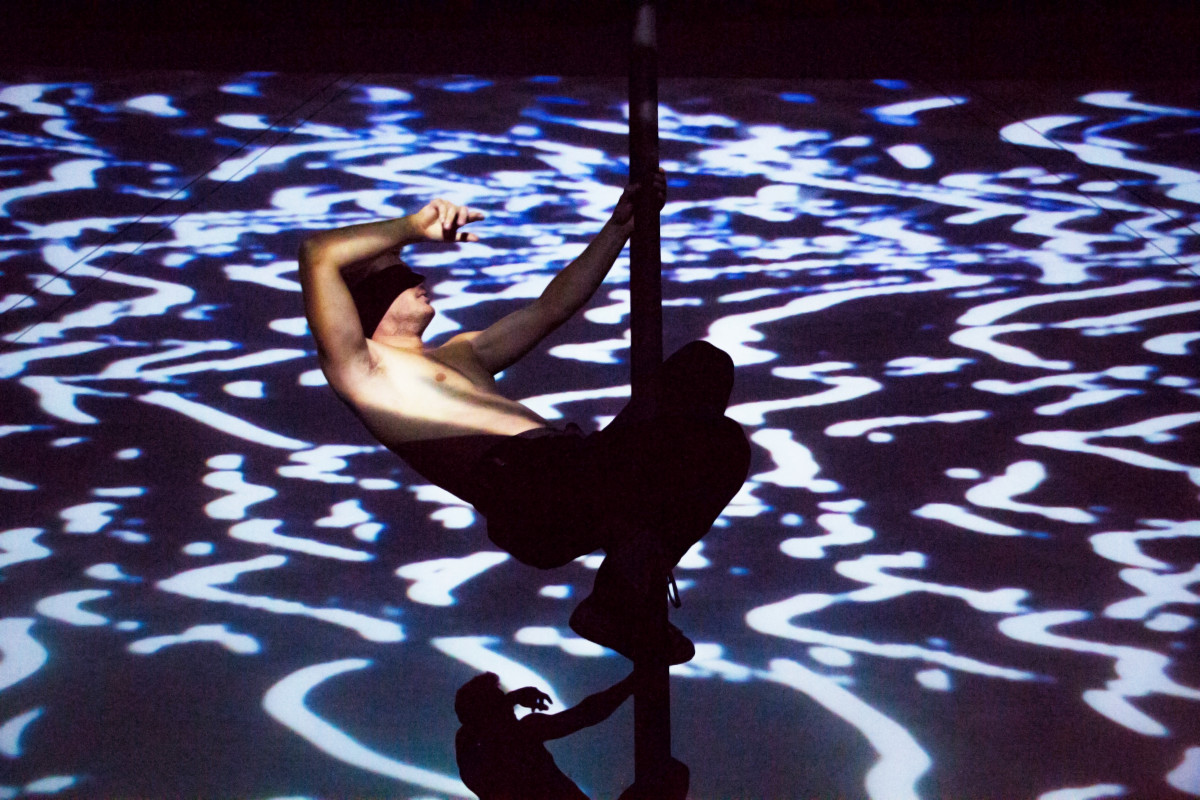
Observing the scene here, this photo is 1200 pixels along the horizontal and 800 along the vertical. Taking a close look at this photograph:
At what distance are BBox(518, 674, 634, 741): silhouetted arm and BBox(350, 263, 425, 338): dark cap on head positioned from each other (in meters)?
0.62

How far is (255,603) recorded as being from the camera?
11.5 feet

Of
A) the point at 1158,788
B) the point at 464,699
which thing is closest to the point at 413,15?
the point at 464,699

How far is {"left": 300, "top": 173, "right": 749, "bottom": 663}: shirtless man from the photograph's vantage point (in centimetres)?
154

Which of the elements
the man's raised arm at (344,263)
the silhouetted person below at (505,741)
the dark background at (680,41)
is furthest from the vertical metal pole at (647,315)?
the dark background at (680,41)

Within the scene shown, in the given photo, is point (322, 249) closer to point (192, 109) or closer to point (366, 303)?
point (366, 303)

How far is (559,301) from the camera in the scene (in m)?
1.81

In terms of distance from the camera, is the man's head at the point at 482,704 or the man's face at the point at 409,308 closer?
the man's face at the point at 409,308

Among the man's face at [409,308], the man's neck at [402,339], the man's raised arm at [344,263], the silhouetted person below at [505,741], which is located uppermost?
the man's raised arm at [344,263]

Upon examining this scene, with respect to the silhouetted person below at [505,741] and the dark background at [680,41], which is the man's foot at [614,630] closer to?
the silhouetted person below at [505,741]

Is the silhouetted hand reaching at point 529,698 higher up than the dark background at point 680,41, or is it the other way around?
the dark background at point 680,41

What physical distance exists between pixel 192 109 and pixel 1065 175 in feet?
9.18

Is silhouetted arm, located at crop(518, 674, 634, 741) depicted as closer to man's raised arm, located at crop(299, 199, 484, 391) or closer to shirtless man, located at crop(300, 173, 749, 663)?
shirtless man, located at crop(300, 173, 749, 663)

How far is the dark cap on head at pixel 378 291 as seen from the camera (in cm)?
176

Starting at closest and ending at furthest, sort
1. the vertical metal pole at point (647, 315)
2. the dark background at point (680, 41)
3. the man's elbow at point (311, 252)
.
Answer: the vertical metal pole at point (647, 315) → the man's elbow at point (311, 252) → the dark background at point (680, 41)
